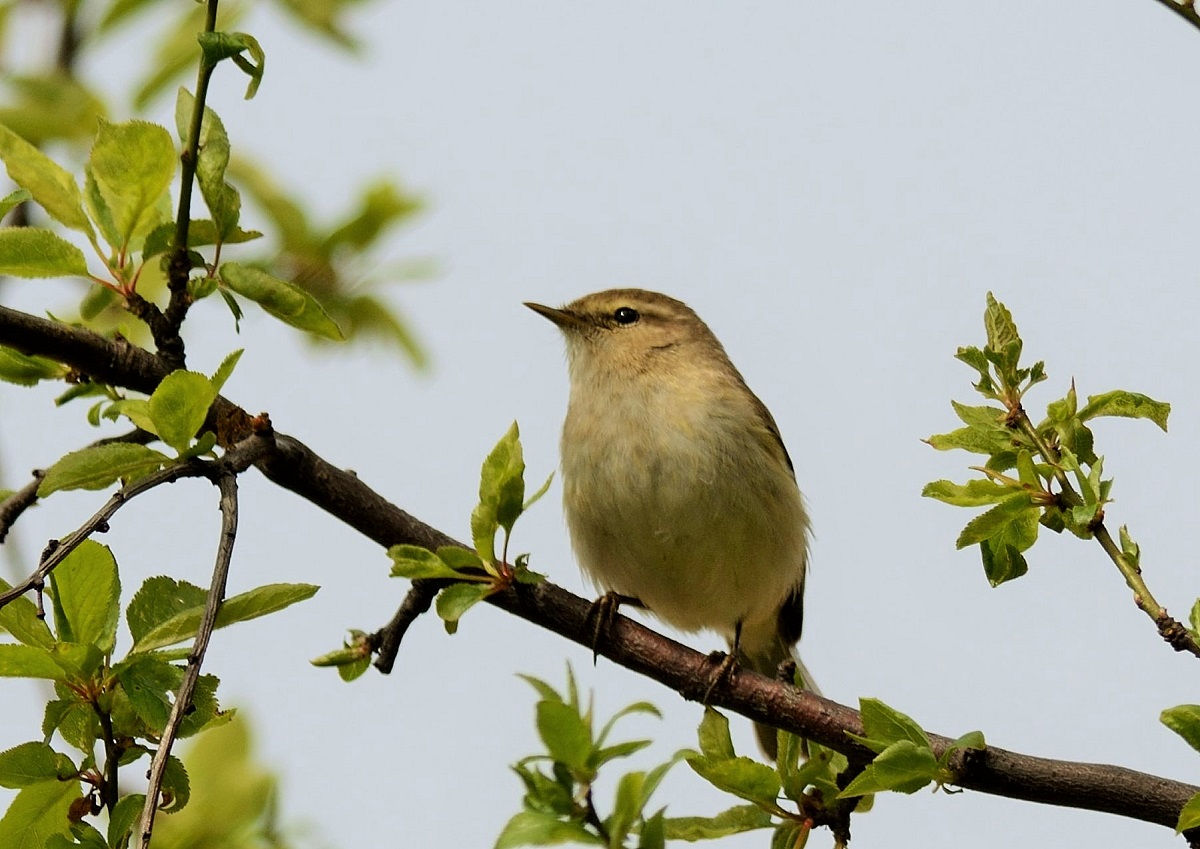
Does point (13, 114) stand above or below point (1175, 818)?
above

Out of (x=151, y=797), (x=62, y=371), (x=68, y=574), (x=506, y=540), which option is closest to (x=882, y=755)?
(x=506, y=540)

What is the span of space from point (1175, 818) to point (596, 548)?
2.78m

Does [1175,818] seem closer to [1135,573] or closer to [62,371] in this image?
[1135,573]

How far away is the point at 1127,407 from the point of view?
2936mm

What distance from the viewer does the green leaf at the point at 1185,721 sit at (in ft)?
8.27

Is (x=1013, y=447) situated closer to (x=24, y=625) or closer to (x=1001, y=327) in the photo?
(x=1001, y=327)

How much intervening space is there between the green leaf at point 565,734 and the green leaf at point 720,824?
2.78 ft

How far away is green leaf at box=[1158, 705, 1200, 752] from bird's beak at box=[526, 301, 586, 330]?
3.96 metres

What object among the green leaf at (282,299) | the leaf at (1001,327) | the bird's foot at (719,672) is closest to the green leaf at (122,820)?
the green leaf at (282,299)

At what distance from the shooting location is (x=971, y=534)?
2932 mm

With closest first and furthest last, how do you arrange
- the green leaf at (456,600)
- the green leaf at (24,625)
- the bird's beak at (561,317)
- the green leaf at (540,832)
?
1. the green leaf at (540,832)
2. the green leaf at (24,625)
3. the green leaf at (456,600)
4. the bird's beak at (561,317)

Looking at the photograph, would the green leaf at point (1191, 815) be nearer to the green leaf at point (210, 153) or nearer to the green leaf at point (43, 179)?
the green leaf at point (210, 153)

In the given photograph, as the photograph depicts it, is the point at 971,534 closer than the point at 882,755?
No

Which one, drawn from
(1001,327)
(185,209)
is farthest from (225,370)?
(1001,327)
